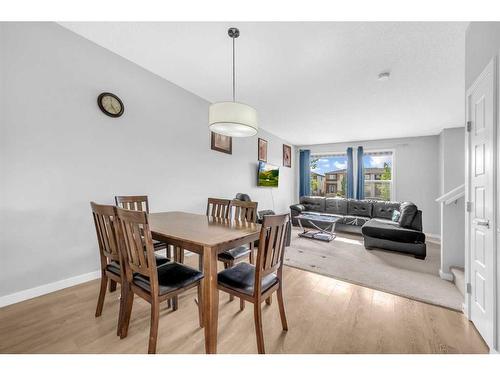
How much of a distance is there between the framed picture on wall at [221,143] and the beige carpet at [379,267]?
221cm

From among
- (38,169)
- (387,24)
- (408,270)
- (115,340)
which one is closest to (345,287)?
(408,270)

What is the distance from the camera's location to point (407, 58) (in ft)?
7.45

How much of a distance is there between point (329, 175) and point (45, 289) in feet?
22.5

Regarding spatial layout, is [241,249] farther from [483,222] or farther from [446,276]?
[446,276]

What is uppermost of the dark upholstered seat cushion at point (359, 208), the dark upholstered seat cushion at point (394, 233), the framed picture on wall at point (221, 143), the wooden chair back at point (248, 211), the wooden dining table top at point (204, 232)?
the framed picture on wall at point (221, 143)

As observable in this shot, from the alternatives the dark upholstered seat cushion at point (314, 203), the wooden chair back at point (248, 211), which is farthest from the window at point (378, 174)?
the wooden chair back at point (248, 211)

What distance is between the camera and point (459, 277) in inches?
89.0

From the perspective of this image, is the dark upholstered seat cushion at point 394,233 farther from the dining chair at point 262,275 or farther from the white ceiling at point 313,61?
the dining chair at point 262,275

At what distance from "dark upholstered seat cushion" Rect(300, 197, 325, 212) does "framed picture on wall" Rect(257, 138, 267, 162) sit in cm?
196

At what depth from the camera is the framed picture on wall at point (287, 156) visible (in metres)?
6.36

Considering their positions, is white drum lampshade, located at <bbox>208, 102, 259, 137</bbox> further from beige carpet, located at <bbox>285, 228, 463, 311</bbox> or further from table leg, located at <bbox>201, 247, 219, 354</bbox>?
beige carpet, located at <bbox>285, 228, 463, 311</bbox>

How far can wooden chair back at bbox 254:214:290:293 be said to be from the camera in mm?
1304

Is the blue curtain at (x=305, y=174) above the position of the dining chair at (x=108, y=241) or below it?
above
